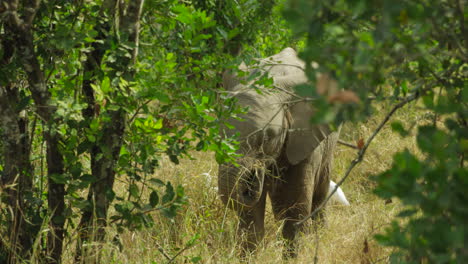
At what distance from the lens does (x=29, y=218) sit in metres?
3.46

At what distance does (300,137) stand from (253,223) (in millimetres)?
806

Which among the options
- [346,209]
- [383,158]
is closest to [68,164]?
[346,209]

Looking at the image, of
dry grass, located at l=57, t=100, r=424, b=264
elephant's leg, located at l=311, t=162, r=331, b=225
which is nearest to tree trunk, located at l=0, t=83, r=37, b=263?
dry grass, located at l=57, t=100, r=424, b=264

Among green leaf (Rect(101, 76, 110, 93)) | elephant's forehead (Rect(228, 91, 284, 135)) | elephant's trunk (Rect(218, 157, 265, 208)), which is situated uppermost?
green leaf (Rect(101, 76, 110, 93))

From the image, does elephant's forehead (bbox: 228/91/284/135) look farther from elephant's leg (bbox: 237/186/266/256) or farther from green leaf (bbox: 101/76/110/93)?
green leaf (bbox: 101/76/110/93)

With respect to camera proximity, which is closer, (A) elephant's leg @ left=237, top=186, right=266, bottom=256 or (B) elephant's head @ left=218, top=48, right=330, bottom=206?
(B) elephant's head @ left=218, top=48, right=330, bottom=206

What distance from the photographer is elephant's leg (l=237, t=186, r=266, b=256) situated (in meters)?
5.40

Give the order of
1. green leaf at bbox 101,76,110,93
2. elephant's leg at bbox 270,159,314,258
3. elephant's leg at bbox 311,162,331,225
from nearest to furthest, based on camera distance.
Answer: green leaf at bbox 101,76,110,93, elephant's leg at bbox 270,159,314,258, elephant's leg at bbox 311,162,331,225

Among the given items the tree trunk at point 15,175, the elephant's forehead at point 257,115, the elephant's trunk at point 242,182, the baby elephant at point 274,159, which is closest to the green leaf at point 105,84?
the tree trunk at point 15,175

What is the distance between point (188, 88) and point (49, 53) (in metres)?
0.76

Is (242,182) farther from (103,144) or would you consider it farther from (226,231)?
(103,144)

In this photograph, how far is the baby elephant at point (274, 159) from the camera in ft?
16.6

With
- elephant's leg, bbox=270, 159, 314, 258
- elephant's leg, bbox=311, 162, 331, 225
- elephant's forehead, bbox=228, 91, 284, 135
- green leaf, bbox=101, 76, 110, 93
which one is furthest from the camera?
elephant's leg, bbox=311, 162, 331, 225

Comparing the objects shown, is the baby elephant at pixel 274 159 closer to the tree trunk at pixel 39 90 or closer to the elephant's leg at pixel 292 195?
the elephant's leg at pixel 292 195
